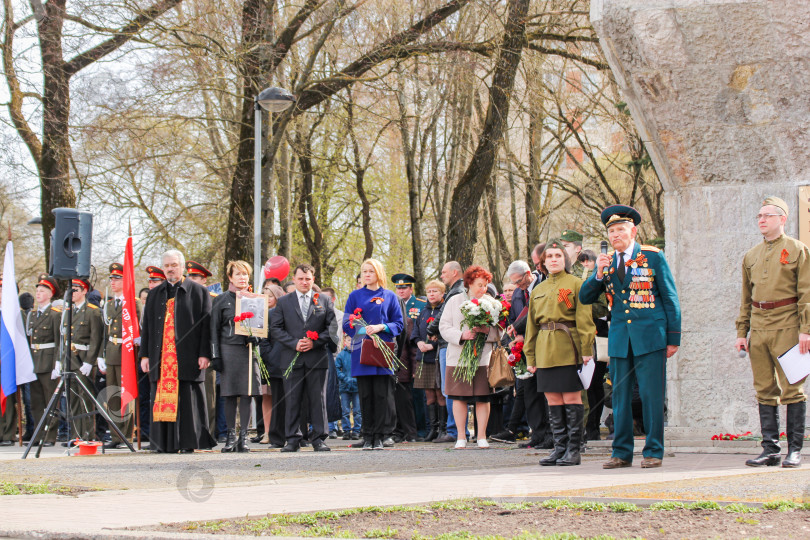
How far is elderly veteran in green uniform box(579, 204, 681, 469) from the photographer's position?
8.28 metres

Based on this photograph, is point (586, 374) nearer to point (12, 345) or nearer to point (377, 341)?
point (377, 341)

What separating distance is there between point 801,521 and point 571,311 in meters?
3.97

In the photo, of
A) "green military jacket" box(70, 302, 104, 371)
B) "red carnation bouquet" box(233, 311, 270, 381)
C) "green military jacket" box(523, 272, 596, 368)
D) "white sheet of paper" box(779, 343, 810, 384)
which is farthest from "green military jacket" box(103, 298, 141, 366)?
"white sheet of paper" box(779, 343, 810, 384)

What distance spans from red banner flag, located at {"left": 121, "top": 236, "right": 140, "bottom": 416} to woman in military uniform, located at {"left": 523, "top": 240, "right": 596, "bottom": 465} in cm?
507

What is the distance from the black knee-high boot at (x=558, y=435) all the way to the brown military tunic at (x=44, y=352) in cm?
831

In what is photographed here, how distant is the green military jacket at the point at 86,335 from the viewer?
45.7ft

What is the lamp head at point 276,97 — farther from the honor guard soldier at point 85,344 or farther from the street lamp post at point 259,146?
the honor guard soldier at point 85,344

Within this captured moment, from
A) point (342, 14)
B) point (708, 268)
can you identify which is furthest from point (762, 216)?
point (342, 14)

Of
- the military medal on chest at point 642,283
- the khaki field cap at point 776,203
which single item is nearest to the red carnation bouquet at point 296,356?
the military medal on chest at point 642,283

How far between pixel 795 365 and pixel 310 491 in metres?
3.95

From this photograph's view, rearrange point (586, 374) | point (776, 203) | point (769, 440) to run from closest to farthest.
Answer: point (769, 440)
point (776, 203)
point (586, 374)

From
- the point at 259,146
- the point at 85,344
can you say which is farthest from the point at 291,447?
the point at 259,146

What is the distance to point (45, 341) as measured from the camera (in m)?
14.8

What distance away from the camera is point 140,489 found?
7.39m
